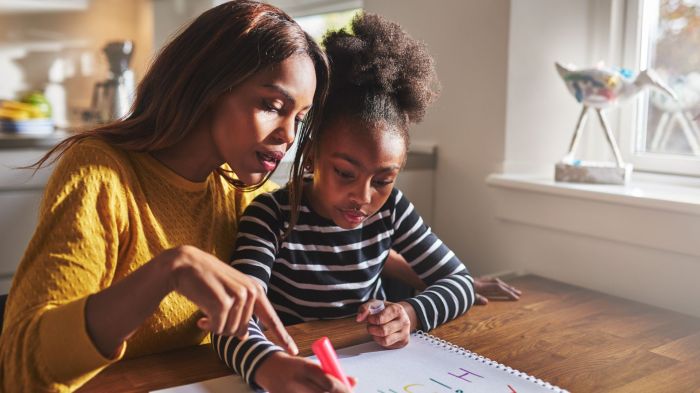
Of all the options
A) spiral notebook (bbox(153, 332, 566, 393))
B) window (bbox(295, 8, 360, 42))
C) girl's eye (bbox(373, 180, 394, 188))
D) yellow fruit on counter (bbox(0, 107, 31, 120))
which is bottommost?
spiral notebook (bbox(153, 332, 566, 393))

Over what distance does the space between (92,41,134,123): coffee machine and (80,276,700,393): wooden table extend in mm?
2396

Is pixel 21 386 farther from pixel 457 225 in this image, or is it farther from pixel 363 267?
pixel 457 225

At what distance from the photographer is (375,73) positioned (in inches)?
41.8

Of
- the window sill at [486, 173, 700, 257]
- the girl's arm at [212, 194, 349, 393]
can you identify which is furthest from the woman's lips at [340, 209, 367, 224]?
the window sill at [486, 173, 700, 257]

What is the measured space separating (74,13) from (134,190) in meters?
2.78

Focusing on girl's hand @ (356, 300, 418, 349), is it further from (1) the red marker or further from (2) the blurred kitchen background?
(2) the blurred kitchen background

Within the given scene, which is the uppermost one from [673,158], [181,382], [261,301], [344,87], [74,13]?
[74,13]

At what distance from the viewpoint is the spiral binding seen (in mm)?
897

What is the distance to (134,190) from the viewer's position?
98 centimetres

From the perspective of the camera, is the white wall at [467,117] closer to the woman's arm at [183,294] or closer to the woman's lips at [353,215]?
the woman's lips at [353,215]

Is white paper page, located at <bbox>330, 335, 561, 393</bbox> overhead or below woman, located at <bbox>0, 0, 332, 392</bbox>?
below

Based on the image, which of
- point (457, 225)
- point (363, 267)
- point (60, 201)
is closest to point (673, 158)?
point (457, 225)

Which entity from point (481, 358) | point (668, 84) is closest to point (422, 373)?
point (481, 358)

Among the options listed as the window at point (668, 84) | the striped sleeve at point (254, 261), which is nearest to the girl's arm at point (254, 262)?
the striped sleeve at point (254, 261)
